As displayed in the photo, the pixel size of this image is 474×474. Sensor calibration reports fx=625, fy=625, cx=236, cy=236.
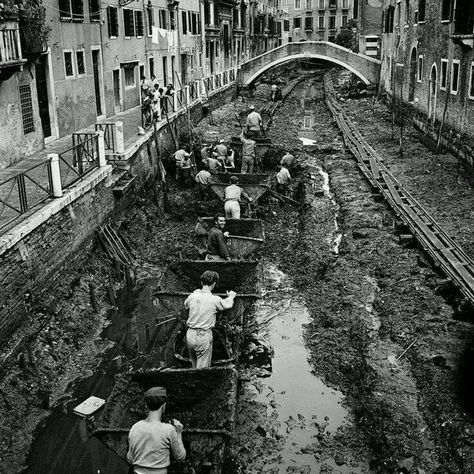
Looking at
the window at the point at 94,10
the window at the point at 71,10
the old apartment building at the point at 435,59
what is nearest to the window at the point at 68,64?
the window at the point at 71,10

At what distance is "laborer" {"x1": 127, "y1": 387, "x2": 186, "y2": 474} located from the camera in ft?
18.7

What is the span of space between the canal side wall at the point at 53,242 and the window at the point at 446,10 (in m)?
16.0

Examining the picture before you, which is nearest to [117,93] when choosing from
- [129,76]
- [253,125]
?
[129,76]

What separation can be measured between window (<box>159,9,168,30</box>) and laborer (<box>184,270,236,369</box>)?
87.2 ft

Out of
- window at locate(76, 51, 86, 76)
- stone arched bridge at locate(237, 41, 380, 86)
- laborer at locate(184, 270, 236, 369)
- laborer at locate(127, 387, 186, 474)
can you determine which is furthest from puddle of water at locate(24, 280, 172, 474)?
stone arched bridge at locate(237, 41, 380, 86)

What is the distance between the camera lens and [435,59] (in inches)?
1121

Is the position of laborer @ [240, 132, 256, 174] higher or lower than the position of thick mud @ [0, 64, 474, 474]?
higher

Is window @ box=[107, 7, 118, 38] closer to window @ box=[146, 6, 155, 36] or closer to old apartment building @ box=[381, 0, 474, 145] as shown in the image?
window @ box=[146, 6, 155, 36]

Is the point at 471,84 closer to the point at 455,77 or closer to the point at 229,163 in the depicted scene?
the point at 455,77

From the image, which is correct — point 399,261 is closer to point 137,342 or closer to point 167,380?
point 137,342

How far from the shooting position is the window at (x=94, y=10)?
22.8 metres

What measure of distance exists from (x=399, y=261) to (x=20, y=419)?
8.47 meters

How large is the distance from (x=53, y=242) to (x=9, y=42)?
5.74 metres

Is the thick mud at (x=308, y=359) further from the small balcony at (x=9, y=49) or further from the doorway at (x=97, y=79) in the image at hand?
the doorway at (x=97, y=79)
